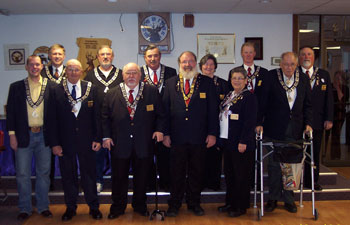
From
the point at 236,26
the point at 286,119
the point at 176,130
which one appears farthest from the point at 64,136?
the point at 236,26

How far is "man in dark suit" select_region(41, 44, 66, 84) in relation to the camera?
4.07 m

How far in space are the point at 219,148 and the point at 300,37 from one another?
3.38m

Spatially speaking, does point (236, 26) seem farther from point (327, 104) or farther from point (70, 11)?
point (70, 11)

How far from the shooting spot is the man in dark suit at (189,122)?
3.73 metres

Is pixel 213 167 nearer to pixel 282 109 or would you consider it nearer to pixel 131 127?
pixel 282 109

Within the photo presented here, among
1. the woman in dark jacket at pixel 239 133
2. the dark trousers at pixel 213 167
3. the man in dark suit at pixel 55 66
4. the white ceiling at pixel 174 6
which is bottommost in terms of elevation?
the dark trousers at pixel 213 167

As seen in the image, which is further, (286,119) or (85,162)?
(286,119)

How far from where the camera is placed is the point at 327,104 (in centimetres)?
444

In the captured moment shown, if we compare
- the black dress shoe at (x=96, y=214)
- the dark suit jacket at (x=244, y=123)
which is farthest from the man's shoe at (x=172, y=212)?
the dark suit jacket at (x=244, y=123)

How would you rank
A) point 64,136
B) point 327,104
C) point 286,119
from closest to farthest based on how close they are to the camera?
point 64,136 < point 286,119 < point 327,104

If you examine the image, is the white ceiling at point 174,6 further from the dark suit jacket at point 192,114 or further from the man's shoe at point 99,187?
the man's shoe at point 99,187

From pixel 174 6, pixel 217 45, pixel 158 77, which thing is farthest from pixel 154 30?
pixel 158 77

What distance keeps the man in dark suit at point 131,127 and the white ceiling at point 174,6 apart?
2.07m

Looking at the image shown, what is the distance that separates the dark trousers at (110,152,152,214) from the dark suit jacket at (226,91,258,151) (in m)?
0.94
